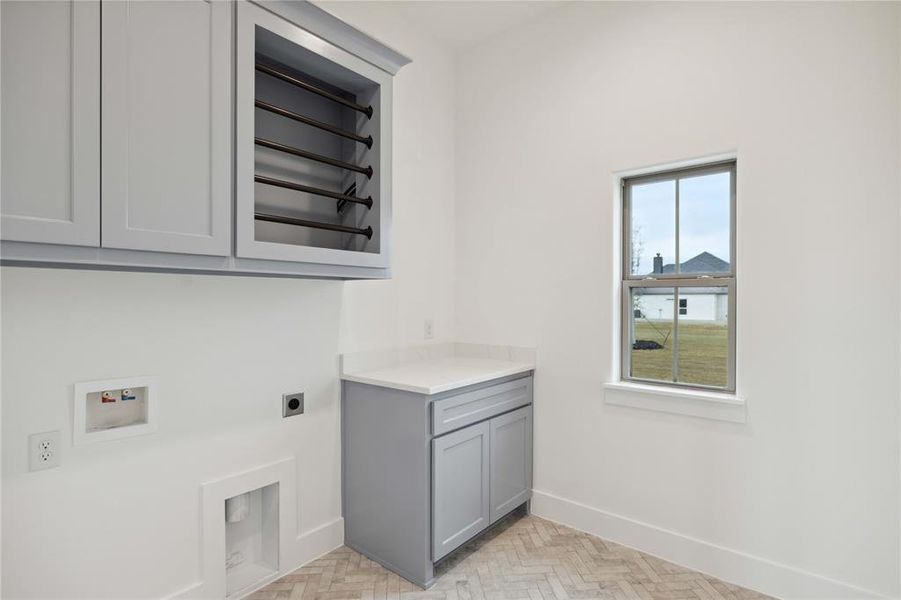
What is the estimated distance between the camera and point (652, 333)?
257 cm

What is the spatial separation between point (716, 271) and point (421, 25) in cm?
224

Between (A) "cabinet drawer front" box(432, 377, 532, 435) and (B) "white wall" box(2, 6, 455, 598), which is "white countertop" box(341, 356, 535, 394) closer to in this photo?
(A) "cabinet drawer front" box(432, 377, 532, 435)

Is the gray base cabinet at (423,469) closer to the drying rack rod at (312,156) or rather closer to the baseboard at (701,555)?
the baseboard at (701,555)

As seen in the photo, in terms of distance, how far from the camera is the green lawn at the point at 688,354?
236 cm

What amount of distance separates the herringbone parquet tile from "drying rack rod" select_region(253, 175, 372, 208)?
176 centimetres

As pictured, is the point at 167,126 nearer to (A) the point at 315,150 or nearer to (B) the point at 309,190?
(B) the point at 309,190

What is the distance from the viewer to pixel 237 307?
6.77ft

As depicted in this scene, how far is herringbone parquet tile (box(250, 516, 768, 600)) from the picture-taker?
2.08m

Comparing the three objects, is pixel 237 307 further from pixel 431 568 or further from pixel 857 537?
pixel 857 537

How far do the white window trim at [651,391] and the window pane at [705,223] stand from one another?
0.38 feet

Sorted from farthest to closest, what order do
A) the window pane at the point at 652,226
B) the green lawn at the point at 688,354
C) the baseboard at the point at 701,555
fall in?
the window pane at the point at 652,226
the green lawn at the point at 688,354
the baseboard at the point at 701,555

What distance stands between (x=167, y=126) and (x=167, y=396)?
1.00 metres

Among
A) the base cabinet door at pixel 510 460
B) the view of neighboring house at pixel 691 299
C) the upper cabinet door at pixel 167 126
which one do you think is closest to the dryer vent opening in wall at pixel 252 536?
the base cabinet door at pixel 510 460

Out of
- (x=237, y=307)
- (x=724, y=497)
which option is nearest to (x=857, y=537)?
(x=724, y=497)
